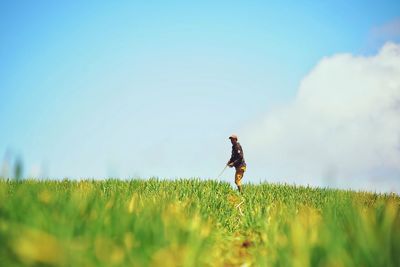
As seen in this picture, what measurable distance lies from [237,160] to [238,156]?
160mm

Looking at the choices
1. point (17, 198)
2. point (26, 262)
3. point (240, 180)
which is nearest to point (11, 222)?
point (17, 198)

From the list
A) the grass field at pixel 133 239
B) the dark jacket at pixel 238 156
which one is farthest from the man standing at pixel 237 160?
the grass field at pixel 133 239

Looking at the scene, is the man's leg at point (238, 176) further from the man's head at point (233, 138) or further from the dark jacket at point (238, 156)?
the man's head at point (233, 138)

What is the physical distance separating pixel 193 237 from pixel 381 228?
5.30ft

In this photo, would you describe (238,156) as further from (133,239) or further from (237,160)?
(133,239)

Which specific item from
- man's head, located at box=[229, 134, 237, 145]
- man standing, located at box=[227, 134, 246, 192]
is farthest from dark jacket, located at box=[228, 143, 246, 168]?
man's head, located at box=[229, 134, 237, 145]

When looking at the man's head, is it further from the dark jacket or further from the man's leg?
the man's leg

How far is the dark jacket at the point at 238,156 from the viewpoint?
667 inches

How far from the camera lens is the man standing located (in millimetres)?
16969

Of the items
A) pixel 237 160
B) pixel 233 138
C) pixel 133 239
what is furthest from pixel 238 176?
pixel 133 239

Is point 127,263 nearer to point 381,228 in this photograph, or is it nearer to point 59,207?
point 59,207

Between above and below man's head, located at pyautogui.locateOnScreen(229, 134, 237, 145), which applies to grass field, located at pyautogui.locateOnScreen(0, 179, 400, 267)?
below

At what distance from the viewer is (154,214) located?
4.50 metres

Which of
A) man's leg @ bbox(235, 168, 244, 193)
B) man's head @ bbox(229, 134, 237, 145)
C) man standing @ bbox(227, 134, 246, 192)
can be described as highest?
man's head @ bbox(229, 134, 237, 145)
